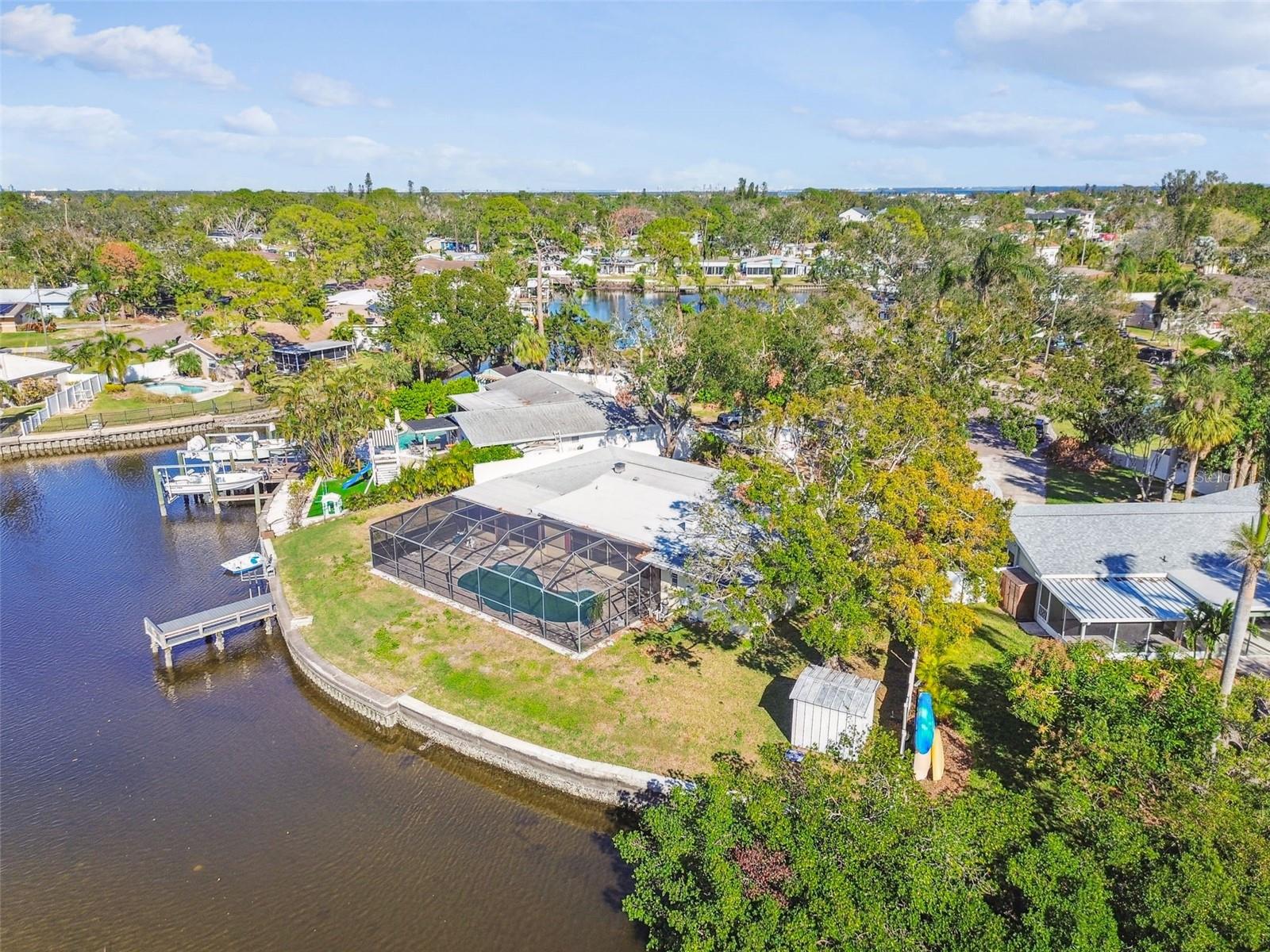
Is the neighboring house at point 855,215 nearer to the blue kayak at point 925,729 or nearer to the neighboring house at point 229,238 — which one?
the neighboring house at point 229,238

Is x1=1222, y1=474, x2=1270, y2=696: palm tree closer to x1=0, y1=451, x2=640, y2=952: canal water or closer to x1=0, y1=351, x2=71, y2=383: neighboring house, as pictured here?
x1=0, y1=451, x2=640, y2=952: canal water

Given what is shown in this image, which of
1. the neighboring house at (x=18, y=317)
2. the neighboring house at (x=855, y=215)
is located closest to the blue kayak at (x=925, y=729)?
the neighboring house at (x=18, y=317)

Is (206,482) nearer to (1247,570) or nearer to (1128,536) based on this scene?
(1128,536)

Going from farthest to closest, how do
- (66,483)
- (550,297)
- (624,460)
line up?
(550,297), (66,483), (624,460)

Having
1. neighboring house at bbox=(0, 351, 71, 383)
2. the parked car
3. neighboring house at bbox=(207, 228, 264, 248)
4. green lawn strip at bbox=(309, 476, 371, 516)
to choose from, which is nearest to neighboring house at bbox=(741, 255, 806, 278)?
neighboring house at bbox=(207, 228, 264, 248)

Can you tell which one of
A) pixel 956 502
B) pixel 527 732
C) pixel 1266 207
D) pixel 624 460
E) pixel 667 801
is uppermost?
pixel 1266 207

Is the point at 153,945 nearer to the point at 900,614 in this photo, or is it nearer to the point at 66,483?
the point at 900,614

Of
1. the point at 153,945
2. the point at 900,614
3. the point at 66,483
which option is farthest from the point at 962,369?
the point at 66,483
